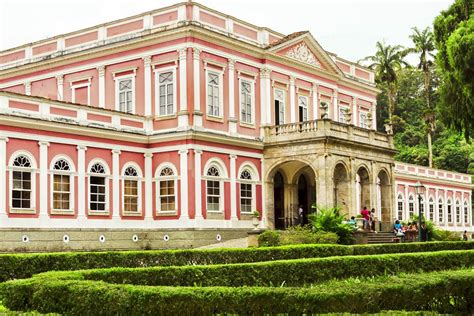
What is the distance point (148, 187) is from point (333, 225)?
8.31 m

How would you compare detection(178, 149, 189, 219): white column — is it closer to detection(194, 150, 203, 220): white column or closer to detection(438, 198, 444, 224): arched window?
detection(194, 150, 203, 220): white column

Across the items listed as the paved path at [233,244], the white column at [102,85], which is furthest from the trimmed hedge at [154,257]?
the white column at [102,85]

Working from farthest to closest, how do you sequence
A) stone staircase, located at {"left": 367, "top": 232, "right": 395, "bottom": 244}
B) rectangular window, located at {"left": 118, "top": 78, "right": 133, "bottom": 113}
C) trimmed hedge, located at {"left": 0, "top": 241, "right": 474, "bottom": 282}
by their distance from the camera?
rectangular window, located at {"left": 118, "top": 78, "right": 133, "bottom": 113} < stone staircase, located at {"left": 367, "top": 232, "right": 395, "bottom": 244} < trimmed hedge, located at {"left": 0, "top": 241, "right": 474, "bottom": 282}

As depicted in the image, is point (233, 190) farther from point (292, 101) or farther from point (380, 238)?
point (380, 238)

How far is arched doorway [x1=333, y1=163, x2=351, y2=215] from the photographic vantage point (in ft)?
108

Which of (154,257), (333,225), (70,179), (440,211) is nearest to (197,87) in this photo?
(70,179)

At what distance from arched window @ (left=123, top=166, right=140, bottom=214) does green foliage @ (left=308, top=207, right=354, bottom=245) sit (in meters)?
7.74

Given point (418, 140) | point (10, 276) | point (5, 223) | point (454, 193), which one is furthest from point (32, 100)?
point (418, 140)

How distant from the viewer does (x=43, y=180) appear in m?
27.7

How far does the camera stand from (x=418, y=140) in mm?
73438

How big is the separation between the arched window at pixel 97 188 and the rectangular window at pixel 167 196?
2.67 meters

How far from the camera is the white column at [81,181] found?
94.7 feet

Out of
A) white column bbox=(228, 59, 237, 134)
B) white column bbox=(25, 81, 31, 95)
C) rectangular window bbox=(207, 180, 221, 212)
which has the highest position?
white column bbox=(25, 81, 31, 95)

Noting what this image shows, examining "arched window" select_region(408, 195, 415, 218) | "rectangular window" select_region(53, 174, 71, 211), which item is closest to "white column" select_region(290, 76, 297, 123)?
"rectangular window" select_region(53, 174, 71, 211)
